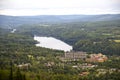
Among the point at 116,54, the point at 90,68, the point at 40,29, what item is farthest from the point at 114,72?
the point at 40,29

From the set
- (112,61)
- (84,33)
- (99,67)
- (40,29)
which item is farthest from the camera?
(40,29)

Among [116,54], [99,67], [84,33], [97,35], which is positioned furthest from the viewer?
[84,33]

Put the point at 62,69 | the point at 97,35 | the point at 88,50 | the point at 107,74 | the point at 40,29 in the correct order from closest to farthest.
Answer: the point at 107,74, the point at 62,69, the point at 88,50, the point at 97,35, the point at 40,29

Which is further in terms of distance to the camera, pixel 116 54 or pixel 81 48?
pixel 81 48

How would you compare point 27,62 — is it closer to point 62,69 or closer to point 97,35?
point 62,69

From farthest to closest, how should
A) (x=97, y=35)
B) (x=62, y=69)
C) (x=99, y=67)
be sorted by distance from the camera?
(x=97, y=35)
(x=99, y=67)
(x=62, y=69)

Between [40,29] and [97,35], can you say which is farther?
[40,29]

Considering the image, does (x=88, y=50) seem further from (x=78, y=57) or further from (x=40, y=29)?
(x=40, y=29)

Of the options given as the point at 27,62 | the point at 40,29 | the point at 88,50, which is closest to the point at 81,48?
the point at 88,50
